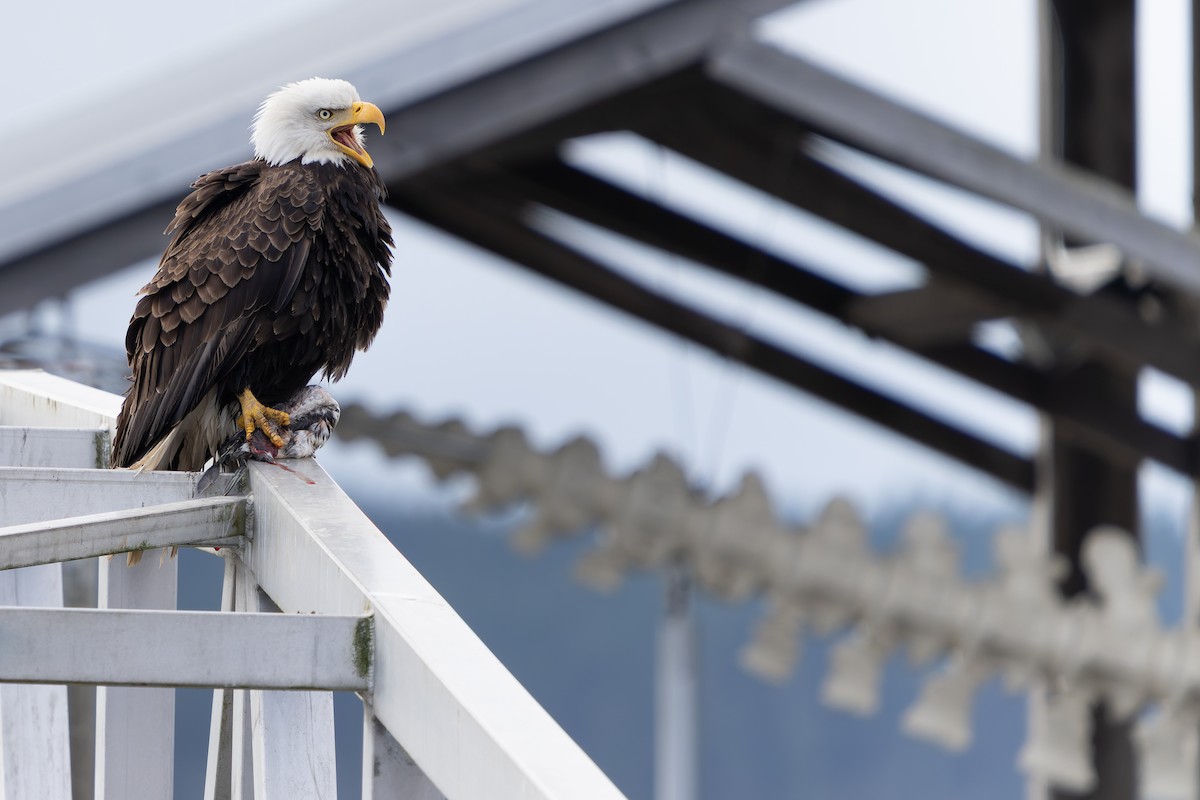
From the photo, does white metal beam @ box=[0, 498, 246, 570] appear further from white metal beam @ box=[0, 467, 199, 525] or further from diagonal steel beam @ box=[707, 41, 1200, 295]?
diagonal steel beam @ box=[707, 41, 1200, 295]

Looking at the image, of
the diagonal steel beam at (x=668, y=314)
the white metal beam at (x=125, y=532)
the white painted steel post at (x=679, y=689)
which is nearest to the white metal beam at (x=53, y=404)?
the white metal beam at (x=125, y=532)

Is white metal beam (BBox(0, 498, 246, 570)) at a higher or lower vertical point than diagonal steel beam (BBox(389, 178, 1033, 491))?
lower

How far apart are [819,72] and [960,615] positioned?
6.55ft

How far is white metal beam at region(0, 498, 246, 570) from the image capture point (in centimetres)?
106

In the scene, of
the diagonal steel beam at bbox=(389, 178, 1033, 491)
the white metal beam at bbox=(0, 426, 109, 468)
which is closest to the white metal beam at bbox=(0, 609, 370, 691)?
the white metal beam at bbox=(0, 426, 109, 468)

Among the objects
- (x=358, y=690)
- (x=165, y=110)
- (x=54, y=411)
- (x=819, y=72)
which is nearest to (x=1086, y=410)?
(x=819, y=72)

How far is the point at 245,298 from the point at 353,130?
1.07ft

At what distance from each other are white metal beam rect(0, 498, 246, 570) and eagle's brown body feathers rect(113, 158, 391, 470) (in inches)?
13.9

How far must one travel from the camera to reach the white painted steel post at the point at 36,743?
1.56m

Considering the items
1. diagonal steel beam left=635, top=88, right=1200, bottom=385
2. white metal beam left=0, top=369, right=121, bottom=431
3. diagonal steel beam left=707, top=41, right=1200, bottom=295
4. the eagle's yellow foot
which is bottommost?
the eagle's yellow foot

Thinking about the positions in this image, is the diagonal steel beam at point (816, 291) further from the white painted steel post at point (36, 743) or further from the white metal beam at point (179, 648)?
the white metal beam at point (179, 648)

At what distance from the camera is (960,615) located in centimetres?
454

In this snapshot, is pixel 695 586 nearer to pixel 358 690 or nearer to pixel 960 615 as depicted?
pixel 960 615

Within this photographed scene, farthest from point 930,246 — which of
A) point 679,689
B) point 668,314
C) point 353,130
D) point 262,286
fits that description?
point 262,286
